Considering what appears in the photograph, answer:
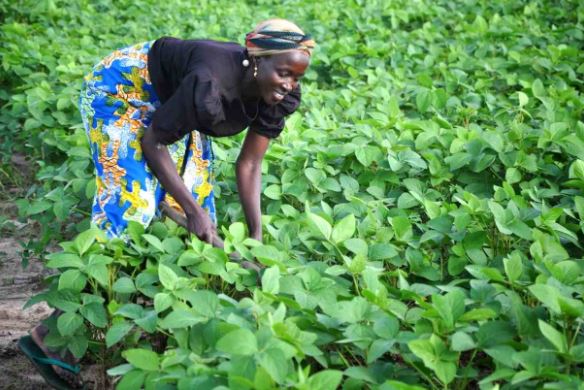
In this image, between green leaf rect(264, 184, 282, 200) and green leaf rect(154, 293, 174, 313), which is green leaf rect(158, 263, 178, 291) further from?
green leaf rect(264, 184, 282, 200)

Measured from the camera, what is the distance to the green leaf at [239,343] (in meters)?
1.99

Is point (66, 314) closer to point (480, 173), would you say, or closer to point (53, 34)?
point (480, 173)

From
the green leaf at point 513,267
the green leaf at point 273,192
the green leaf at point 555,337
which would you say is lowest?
the green leaf at point 273,192

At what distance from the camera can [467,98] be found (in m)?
4.72

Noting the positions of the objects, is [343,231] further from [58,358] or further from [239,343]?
[58,358]

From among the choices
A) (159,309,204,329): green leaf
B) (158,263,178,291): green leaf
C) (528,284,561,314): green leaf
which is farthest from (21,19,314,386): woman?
(528,284,561,314): green leaf

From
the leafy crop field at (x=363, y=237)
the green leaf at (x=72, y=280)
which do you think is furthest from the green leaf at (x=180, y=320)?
the green leaf at (x=72, y=280)

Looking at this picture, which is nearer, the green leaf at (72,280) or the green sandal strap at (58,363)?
the green leaf at (72,280)

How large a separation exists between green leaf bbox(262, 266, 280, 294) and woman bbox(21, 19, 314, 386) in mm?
489

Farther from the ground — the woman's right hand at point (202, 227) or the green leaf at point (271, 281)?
the green leaf at point (271, 281)

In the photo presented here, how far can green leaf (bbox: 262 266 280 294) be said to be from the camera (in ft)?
7.79

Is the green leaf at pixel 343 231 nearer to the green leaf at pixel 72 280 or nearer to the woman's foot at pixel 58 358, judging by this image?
the green leaf at pixel 72 280

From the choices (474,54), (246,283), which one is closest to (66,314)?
(246,283)

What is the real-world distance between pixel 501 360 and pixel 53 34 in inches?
194
